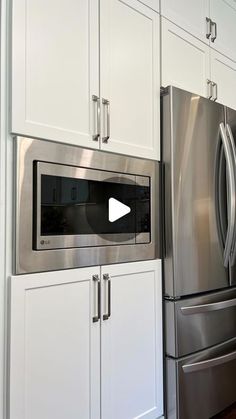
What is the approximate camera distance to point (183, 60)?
2.05 m

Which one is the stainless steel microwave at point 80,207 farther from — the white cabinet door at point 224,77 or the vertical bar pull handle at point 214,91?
the white cabinet door at point 224,77

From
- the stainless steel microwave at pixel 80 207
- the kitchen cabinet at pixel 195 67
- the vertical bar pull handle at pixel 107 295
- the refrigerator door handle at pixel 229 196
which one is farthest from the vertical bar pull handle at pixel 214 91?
the vertical bar pull handle at pixel 107 295

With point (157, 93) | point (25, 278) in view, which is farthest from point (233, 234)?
point (25, 278)

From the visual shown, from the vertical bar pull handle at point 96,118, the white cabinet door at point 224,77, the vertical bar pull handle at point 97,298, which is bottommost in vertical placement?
the vertical bar pull handle at point 97,298

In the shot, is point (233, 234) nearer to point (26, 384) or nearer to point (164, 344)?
point (164, 344)

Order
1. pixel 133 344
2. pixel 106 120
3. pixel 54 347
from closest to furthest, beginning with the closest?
pixel 54 347, pixel 106 120, pixel 133 344

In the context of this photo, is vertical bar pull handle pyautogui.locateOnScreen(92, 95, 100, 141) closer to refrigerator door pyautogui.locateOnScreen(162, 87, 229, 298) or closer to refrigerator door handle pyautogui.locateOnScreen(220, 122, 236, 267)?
refrigerator door pyautogui.locateOnScreen(162, 87, 229, 298)

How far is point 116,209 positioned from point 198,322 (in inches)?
30.8

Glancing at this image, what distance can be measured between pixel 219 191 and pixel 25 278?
1263 millimetres

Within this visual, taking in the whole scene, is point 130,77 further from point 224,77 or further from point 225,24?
point 225,24

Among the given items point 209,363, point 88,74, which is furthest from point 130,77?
point 209,363

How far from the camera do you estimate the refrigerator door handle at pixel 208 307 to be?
1872mm

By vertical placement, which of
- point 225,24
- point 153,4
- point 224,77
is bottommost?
point 224,77

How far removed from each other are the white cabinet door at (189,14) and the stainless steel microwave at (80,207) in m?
0.84
